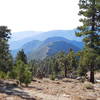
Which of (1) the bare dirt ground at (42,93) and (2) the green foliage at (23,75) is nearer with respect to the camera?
(1) the bare dirt ground at (42,93)

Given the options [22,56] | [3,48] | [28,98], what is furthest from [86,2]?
[22,56]

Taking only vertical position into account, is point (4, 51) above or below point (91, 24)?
below

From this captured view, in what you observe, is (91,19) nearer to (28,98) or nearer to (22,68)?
(22,68)

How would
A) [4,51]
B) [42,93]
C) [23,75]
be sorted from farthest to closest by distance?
[4,51]
[23,75]
[42,93]

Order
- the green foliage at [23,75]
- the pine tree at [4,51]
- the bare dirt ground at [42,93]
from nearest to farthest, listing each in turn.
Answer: the bare dirt ground at [42,93] < the green foliage at [23,75] < the pine tree at [4,51]

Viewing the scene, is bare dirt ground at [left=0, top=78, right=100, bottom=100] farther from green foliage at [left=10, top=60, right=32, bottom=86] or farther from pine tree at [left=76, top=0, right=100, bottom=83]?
pine tree at [left=76, top=0, right=100, bottom=83]

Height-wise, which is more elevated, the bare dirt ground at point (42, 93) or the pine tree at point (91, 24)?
the pine tree at point (91, 24)

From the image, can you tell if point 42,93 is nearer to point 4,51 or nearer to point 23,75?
point 23,75

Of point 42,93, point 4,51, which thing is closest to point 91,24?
point 4,51

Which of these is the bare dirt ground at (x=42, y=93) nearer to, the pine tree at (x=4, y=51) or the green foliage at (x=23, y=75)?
the green foliage at (x=23, y=75)

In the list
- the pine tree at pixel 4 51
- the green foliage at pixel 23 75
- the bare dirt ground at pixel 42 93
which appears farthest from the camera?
the pine tree at pixel 4 51

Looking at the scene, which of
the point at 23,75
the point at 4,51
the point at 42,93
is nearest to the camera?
the point at 42,93

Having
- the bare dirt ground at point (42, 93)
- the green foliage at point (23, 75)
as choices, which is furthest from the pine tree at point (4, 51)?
the bare dirt ground at point (42, 93)

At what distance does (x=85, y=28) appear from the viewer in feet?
112
